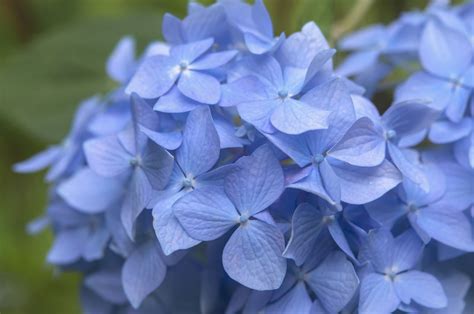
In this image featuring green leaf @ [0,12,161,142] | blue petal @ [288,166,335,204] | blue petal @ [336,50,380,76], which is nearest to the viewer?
blue petal @ [288,166,335,204]

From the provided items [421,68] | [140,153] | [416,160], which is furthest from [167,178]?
[421,68]

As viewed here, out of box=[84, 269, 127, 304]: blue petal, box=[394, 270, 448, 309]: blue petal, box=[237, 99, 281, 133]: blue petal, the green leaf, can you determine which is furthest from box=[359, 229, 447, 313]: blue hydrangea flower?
the green leaf

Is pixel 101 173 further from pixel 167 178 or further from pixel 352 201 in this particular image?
pixel 352 201

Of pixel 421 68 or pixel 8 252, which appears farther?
pixel 8 252

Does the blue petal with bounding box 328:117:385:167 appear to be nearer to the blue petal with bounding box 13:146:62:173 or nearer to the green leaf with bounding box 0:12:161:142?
the blue petal with bounding box 13:146:62:173

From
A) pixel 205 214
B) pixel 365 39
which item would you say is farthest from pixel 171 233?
pixel 365 39

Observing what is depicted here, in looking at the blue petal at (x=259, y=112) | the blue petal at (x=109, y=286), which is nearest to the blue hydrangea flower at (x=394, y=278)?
the blue petal at (x=259, y=112)

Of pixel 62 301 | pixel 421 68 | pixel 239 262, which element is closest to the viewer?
pixel 239 262
